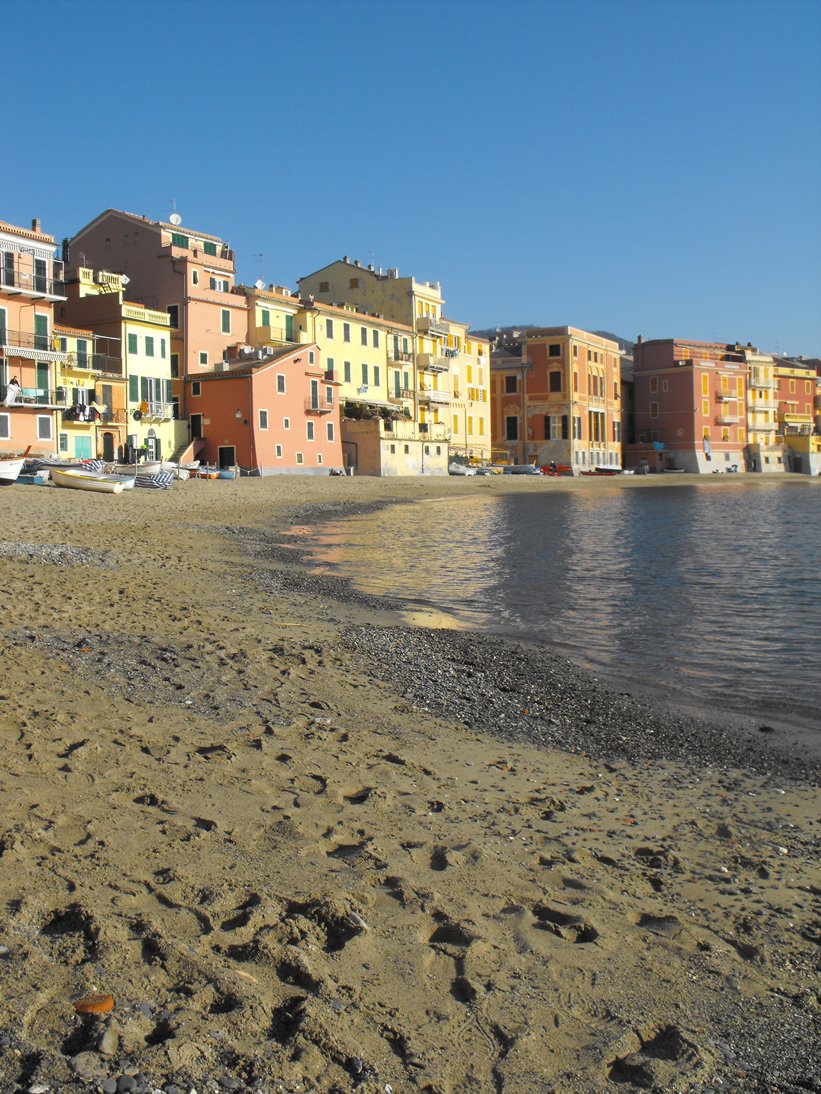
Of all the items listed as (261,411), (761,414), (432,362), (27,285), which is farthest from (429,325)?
(761,414)

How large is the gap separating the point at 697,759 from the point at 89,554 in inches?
576

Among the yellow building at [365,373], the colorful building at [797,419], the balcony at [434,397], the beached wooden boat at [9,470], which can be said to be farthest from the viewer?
the colorful building at [797,419]

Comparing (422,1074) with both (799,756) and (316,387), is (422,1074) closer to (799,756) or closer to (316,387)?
(799,756)

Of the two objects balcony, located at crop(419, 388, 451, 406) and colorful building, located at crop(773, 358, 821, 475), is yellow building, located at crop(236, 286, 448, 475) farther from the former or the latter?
colorful building, located at crop(773, 358, 821, 475)

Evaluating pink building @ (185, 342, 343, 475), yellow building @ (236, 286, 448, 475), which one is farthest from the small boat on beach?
yellow building @ (236, 286, 448, 475)

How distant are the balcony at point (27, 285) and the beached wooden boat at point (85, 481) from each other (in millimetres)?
11856

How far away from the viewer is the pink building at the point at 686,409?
10662 centimetres

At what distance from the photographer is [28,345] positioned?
48.5m

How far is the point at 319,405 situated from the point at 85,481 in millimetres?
26160

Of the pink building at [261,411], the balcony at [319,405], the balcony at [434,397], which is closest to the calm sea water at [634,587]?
the pink building at [261,411]

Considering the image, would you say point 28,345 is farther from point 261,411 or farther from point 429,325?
point 429,325

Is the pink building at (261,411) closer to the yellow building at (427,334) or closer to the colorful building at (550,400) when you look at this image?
the yellow building at (427,334)

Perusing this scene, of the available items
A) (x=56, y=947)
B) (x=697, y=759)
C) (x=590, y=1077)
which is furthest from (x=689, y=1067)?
(x=697, y=759)

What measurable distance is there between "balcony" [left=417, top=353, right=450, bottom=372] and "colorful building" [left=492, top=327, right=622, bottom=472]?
15.3m
